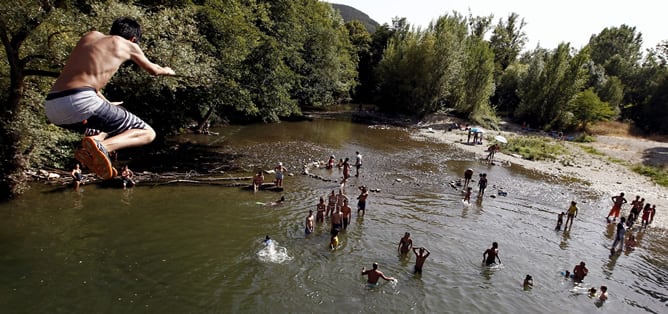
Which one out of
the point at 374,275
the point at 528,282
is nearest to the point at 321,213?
the point at 374,275

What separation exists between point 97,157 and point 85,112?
637 mm

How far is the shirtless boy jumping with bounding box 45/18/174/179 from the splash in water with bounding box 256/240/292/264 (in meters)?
10.9

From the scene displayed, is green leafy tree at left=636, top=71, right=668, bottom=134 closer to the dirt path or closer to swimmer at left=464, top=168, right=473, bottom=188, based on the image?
the dirt path

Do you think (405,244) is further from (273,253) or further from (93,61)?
(93,61)

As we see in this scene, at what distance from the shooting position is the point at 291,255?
51.8 feet

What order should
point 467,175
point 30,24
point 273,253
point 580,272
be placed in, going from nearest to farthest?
point 30,24
point 273,253
point 580,272
point 467,175

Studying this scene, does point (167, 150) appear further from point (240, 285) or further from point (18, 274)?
point (240, 285)

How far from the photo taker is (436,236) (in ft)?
62.4

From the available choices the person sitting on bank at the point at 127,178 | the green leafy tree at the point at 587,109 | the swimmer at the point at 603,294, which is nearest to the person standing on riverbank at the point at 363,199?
the swimmer at the point at 603,294

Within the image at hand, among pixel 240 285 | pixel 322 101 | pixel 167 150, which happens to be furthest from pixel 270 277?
pixel 322 101

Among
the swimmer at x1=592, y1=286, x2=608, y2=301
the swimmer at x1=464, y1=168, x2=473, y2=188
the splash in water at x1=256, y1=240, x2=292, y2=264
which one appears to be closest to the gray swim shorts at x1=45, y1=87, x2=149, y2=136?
the splash in water at x1=256, y1=240, x2=292, y2=264

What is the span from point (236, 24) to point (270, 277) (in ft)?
70.7

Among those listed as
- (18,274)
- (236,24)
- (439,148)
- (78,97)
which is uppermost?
(236,24)

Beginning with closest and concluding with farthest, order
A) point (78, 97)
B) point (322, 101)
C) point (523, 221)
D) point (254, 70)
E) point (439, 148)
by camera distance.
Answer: point (78, 97) → point (523, 221) → point (254, 70) → point (439, 148) → point (322, 101)
